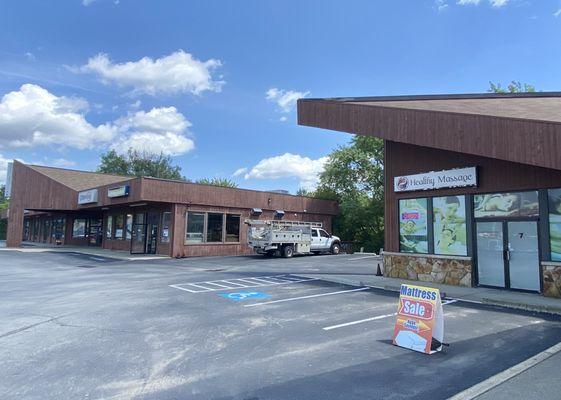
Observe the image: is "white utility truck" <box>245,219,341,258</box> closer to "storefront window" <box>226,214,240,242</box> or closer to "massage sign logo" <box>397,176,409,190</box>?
"storefront window" <box>226,214,240,242</box>

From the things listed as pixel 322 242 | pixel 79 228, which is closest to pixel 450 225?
pixel 322 242

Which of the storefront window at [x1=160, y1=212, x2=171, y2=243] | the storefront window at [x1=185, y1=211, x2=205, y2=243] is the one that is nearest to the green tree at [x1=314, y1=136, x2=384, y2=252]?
the storefront window at [x1=185, y1=211, x2=205, y2=243]

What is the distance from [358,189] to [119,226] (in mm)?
21011

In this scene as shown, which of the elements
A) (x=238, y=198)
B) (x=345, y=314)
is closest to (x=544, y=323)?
(x=345, y=314)

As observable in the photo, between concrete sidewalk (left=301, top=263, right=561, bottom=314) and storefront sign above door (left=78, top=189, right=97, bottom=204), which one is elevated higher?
storefront sign above door (left=78, top=189, right=97, bottom=204)

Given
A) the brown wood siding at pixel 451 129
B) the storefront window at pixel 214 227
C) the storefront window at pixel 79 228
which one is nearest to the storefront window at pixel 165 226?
the storefront window at pixel 214 227

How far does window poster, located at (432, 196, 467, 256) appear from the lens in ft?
45.5

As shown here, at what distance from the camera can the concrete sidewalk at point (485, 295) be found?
33.9 ft

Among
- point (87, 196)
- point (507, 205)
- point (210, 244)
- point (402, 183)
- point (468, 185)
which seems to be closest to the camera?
point (507, 205)

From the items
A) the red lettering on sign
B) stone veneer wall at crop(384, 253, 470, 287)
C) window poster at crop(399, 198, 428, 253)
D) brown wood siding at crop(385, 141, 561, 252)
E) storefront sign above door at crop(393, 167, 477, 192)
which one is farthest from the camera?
window poster at crop(399, 198, 428, 253)

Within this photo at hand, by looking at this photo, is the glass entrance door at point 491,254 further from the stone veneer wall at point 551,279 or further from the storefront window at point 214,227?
the storefront window at point 214,227

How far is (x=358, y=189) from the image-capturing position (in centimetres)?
3969

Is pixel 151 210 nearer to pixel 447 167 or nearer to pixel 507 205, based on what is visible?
pixel 447 167

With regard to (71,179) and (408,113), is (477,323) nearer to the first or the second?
(408,113)
